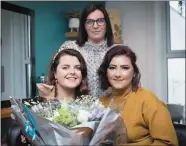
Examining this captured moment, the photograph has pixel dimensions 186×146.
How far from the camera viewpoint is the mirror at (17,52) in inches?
112

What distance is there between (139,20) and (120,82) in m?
2.74

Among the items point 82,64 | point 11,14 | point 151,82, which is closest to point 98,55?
point 82,64

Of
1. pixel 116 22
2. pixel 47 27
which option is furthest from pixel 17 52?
pixel 116 22

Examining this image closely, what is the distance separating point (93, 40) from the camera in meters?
1.74

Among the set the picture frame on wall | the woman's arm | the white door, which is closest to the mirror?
the white door

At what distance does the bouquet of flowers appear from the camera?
2.88 feet

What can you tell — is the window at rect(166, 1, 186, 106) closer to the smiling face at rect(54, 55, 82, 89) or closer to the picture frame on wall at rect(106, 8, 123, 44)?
the picture frame on wall at rect(106, 8, 123, 44)

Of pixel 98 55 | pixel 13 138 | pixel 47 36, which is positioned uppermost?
pixel 47 36

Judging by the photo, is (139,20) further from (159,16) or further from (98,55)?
(98,55)

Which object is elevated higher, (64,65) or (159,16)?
(159,16)

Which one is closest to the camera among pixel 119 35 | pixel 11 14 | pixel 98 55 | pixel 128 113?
pixel 128 113

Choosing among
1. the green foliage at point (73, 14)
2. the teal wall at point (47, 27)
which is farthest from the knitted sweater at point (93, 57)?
the green foliage at point (73, 14)

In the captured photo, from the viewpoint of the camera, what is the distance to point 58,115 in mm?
928

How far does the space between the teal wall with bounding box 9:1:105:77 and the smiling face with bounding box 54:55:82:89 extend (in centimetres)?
187
